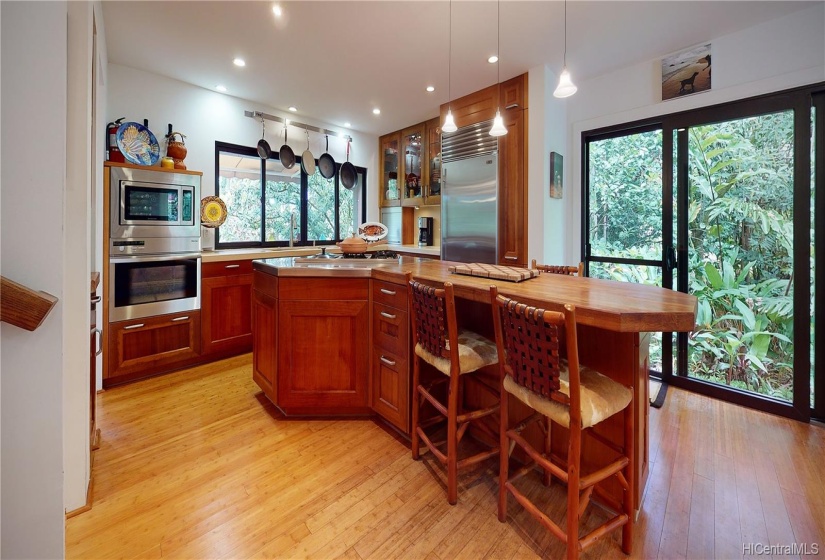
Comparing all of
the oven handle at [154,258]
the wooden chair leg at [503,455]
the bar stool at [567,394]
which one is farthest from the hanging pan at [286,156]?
the wooden chair leg at [503,455]

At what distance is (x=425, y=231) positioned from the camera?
4785 mm

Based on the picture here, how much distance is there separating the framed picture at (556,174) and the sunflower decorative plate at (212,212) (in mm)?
3189

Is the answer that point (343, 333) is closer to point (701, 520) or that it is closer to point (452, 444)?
point (452, 444)

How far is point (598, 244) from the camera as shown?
131 inches

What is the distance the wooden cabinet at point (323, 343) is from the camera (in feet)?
7.00

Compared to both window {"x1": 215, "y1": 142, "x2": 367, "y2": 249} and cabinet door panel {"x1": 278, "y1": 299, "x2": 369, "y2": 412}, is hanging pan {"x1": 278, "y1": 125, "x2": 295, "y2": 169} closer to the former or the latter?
window {"x1": 215, "y1": 142, "x2": 367, "y2": 249}

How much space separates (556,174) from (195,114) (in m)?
3.51

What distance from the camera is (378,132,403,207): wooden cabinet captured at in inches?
192

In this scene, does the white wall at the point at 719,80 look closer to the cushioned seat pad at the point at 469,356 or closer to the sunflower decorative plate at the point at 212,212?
the cushioned seat pad at the point at 469,356

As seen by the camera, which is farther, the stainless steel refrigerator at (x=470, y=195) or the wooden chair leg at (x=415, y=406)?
the stainless steel refrigerator at (x=470, y=195)

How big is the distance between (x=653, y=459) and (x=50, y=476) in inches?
95.4

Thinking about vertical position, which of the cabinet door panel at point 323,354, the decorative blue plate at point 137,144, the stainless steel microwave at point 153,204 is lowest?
the cabinet door panel at point 323,354

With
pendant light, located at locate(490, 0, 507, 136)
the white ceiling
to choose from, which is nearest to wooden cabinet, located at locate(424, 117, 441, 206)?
the white ceiling

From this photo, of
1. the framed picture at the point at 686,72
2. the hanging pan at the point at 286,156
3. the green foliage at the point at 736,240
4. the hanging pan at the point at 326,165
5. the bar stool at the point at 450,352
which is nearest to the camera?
the bar stool at the point at 450,352
